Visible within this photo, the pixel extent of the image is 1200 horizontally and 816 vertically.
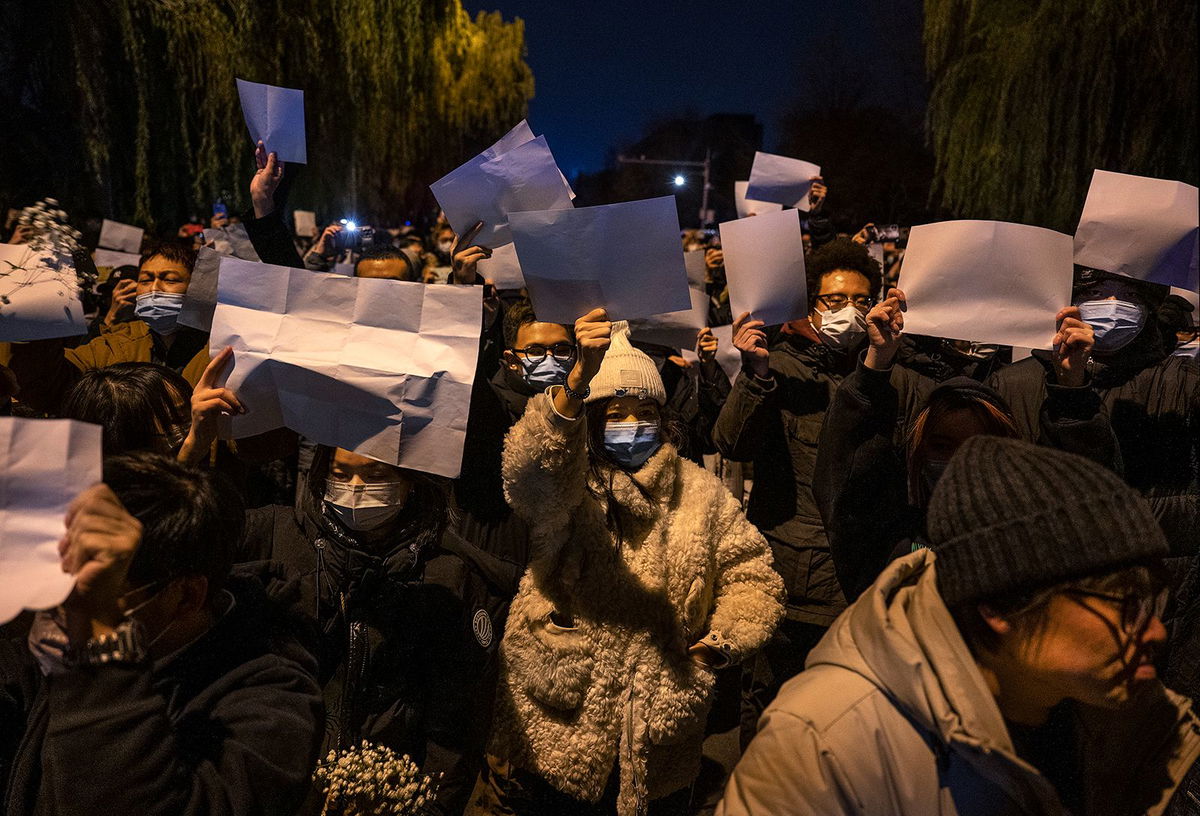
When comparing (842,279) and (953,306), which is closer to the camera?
(953,306)

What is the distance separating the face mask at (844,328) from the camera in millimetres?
3748

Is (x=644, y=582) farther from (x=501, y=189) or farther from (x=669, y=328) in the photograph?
(x=669, y=328)

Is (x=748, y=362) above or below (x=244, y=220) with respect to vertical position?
below

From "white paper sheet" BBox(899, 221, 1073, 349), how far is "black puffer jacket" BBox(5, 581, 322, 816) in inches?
81.0

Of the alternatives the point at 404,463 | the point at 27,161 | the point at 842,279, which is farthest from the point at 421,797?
the point at 27,161

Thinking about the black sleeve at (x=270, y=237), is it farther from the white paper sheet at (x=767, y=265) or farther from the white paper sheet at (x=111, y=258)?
the white paper sheet at (x=111, y=258)

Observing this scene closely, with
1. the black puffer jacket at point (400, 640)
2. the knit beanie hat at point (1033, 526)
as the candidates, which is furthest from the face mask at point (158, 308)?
the knit beanie hat at point (1033, 526)

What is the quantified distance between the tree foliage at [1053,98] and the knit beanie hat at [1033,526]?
27.0 feet

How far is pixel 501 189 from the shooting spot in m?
3.05

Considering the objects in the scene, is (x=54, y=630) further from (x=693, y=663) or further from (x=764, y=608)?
(x=764, y=608)

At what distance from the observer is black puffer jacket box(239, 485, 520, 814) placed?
96.7 inches

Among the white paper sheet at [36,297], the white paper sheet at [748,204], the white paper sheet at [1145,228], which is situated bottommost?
the white paper sheet at [36,297]

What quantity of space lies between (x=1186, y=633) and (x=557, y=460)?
251 centimetres

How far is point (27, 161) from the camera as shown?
8.56m
